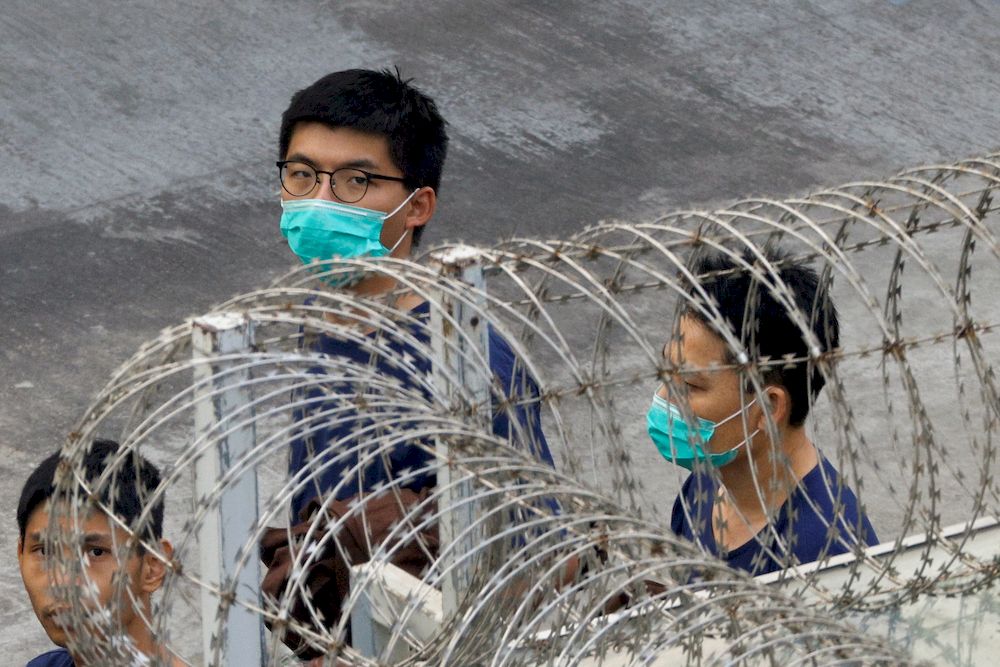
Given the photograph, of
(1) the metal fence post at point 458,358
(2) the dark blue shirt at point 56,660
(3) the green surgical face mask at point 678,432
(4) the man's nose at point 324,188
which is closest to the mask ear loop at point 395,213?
(4) the man's nose at point 324,188

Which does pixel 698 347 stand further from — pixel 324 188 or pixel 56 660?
pixel 56 660

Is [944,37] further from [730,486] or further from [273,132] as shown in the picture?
[730,486]

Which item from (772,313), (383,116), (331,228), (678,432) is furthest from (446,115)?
(772,313)

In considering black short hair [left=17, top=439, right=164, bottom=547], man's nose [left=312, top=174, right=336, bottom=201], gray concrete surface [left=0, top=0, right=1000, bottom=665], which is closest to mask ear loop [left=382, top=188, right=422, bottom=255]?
Answer: man's nose [left=312, top=174, right=336, bottom=201]

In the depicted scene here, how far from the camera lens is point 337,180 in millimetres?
3553

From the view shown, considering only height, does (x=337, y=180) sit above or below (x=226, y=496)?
above

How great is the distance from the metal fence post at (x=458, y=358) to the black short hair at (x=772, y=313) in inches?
17.2

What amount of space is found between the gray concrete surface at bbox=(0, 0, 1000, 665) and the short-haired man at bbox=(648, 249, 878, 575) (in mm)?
3359

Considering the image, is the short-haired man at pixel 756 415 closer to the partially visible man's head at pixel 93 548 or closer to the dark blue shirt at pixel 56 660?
the partially visible man's head at pixel 93 548

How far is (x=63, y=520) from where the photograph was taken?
107 inches

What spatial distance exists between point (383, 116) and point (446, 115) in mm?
4819

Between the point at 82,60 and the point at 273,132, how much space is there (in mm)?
1246

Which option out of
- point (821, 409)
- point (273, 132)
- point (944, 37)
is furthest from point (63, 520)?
point (944, 37)

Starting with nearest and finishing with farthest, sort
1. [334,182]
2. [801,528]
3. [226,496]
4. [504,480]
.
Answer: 1. [226,496]
2. [504,480]
3. [801,528]
4. [334,182]
